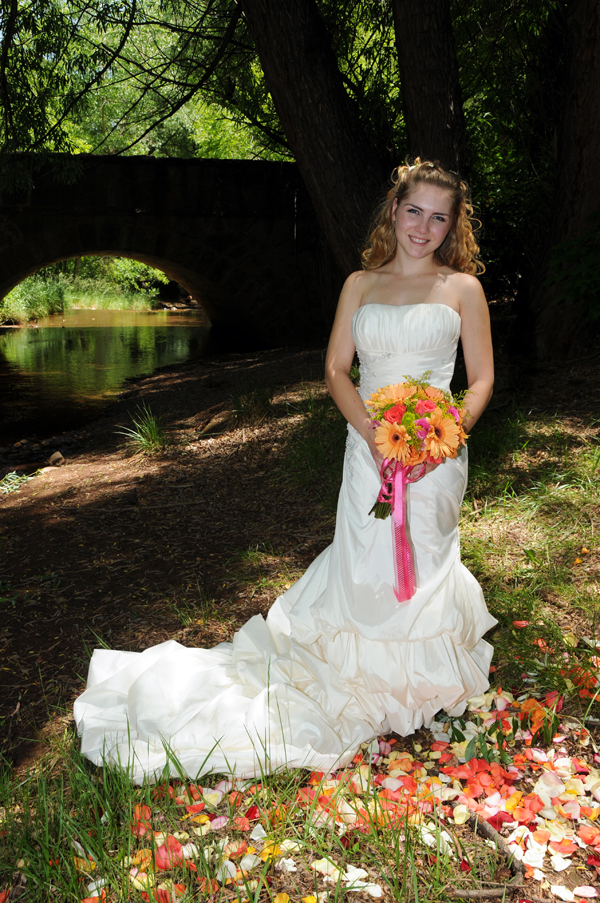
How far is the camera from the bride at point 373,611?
8.86 ft

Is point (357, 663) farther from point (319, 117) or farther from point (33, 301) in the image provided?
point (33, 301)

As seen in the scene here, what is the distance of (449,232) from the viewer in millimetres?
2912

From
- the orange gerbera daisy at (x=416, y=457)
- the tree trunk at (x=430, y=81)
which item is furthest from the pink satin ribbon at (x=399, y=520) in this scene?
the tree trunk at (x=430, y=81)

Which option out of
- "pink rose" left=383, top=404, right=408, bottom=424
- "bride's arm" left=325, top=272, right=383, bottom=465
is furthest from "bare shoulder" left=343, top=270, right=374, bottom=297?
"pink rose" left=383, top=404, right=408, bottom=424

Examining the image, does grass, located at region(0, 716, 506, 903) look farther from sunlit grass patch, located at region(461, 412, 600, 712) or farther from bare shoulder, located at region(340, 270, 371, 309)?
bare shoulder, located at region(340, 270, 371, 309)

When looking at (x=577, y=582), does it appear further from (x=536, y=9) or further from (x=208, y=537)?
(x=536, y=9)

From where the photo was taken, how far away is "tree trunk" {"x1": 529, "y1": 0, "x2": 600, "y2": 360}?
5.55 meters

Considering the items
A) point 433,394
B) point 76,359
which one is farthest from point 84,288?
point 433,394

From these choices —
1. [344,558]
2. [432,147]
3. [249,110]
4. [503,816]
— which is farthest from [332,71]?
[249,110]

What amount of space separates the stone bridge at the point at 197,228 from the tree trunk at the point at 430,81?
16.2 ft

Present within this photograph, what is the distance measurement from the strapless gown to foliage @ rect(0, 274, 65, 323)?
57.4 ft

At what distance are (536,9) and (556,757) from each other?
261 inches

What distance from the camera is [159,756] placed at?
2596 millimetres

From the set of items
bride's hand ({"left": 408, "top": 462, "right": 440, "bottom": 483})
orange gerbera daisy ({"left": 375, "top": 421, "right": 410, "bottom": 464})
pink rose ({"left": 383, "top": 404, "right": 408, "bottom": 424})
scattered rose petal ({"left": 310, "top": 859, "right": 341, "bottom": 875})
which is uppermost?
pink rose ({"left": 383, "top": 404, "right": 408, "bottom": 424})
